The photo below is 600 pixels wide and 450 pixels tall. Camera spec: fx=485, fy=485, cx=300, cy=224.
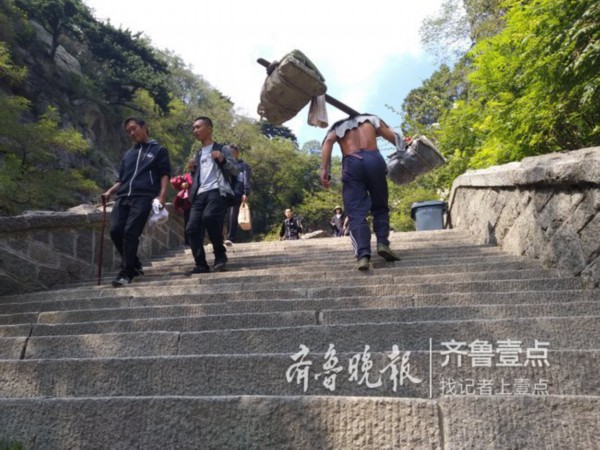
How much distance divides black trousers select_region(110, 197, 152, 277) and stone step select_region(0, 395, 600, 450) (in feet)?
9.07

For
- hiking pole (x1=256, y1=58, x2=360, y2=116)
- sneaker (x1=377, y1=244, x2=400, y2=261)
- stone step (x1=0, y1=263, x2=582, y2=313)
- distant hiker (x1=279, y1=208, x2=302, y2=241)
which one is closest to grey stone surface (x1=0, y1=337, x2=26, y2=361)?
stone step (x1=0, y1=263, x2=582, y2=313)

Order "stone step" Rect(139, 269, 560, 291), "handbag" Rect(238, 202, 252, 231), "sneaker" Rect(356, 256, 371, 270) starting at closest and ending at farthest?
"stone step" Rect(139, 269, 560, 291), "sneaker" Rect(356, 256, 371, 270), "handbag" Rect(238, 202, 252, 231)

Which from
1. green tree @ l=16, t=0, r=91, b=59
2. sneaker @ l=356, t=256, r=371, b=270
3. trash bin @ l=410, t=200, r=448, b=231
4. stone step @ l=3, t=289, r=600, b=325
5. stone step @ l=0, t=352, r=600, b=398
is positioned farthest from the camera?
green tree @ l=16, t=0, r=91, b=59

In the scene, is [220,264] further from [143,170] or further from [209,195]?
[143,170]

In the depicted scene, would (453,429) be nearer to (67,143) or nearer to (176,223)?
(176,223)

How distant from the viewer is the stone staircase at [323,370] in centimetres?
149

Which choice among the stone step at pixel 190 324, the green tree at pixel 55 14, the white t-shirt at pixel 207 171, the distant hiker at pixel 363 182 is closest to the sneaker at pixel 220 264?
the white t-shirt at pixel 207 171

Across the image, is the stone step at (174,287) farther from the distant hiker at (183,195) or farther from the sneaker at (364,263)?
the distant hiker at (183,195)

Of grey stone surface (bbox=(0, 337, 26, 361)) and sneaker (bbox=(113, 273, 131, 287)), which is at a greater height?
sneaker (bbox=(113, 273, 131, 287))

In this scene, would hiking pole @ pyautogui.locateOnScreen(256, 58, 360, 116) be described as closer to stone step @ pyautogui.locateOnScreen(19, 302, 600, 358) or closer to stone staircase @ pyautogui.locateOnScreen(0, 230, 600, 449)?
stone staircase @ pyautogui.locateOnScreen(0, 230, 600, 449)

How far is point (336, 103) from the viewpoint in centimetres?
498

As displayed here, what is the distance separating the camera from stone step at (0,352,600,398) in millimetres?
1930

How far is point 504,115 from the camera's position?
6.96 meters

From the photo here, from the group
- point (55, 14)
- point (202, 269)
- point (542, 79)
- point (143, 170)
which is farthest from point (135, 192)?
point (55, 14)
